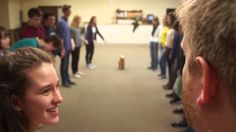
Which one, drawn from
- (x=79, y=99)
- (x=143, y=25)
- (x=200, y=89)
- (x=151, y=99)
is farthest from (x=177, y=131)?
(x=143, y=25)

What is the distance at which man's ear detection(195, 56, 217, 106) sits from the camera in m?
0.51

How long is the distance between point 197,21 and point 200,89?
0.13 m

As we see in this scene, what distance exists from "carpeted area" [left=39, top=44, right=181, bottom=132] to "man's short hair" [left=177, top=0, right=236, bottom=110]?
345 centimetres

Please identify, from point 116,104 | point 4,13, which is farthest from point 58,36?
point 4,13

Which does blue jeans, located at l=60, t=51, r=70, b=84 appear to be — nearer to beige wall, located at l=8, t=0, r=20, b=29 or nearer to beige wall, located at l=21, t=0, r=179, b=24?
beige wall, located at l=8, t=0, r=20, b=29

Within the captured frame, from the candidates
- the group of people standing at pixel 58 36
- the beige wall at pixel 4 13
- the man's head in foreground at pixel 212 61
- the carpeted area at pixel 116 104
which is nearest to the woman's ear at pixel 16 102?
Answer: the man's head in foreground at pixel 212 61

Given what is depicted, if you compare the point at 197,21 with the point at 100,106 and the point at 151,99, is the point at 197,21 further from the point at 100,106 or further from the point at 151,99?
the point at 151,99

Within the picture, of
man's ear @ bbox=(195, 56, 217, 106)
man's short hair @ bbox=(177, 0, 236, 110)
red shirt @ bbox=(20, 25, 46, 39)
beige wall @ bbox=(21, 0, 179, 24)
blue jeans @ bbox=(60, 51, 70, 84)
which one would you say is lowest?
blue jeans @ bbox=(60, 51, 70, 84)

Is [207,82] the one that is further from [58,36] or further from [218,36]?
[58,36]

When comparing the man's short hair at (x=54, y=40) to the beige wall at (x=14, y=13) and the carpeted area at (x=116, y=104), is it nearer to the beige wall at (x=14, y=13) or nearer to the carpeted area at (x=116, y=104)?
the carpeted area at (x=116, y=104)

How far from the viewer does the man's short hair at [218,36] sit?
0.48m

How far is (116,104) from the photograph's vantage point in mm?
5004

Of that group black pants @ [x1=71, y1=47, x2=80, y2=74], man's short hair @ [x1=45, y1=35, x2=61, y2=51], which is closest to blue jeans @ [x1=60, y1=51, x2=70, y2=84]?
black pants @ [x1=71, y1=47, x2=80, y2=74]

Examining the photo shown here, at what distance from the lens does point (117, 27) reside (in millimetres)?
13555
